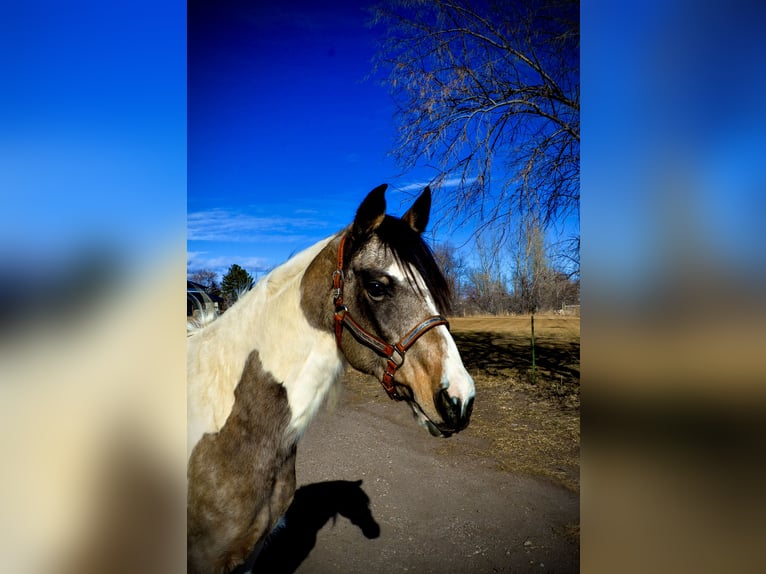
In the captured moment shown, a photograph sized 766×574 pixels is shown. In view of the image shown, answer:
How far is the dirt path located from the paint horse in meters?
0.31

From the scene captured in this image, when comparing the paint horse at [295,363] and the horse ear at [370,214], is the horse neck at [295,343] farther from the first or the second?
the horse ear at [370,214]

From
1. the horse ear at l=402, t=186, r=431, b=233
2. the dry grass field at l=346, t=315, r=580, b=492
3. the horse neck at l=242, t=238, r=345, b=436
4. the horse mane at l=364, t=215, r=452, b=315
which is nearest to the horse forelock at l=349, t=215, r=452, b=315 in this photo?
the horse mane at l=364, t=215, r=452, b=315

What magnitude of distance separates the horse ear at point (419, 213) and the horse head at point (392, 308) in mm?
117

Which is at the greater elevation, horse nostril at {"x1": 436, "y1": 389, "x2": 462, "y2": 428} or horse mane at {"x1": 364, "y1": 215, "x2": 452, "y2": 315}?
horse mane at {"x1": 364, "y1": 215, "x2": 452, "y2": 315}

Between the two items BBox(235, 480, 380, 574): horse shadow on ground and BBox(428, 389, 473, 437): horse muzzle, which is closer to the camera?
BBox(428, 389, 473, 437): horse muzzle

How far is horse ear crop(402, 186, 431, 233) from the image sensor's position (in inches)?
57.2

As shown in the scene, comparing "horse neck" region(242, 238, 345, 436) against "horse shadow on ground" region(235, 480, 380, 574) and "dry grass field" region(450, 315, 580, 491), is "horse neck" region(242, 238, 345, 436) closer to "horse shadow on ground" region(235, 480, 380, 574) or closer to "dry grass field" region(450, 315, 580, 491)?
"horse shadow on ground" region(235, 480, 380, 574)

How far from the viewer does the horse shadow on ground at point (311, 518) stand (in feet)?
6.92
